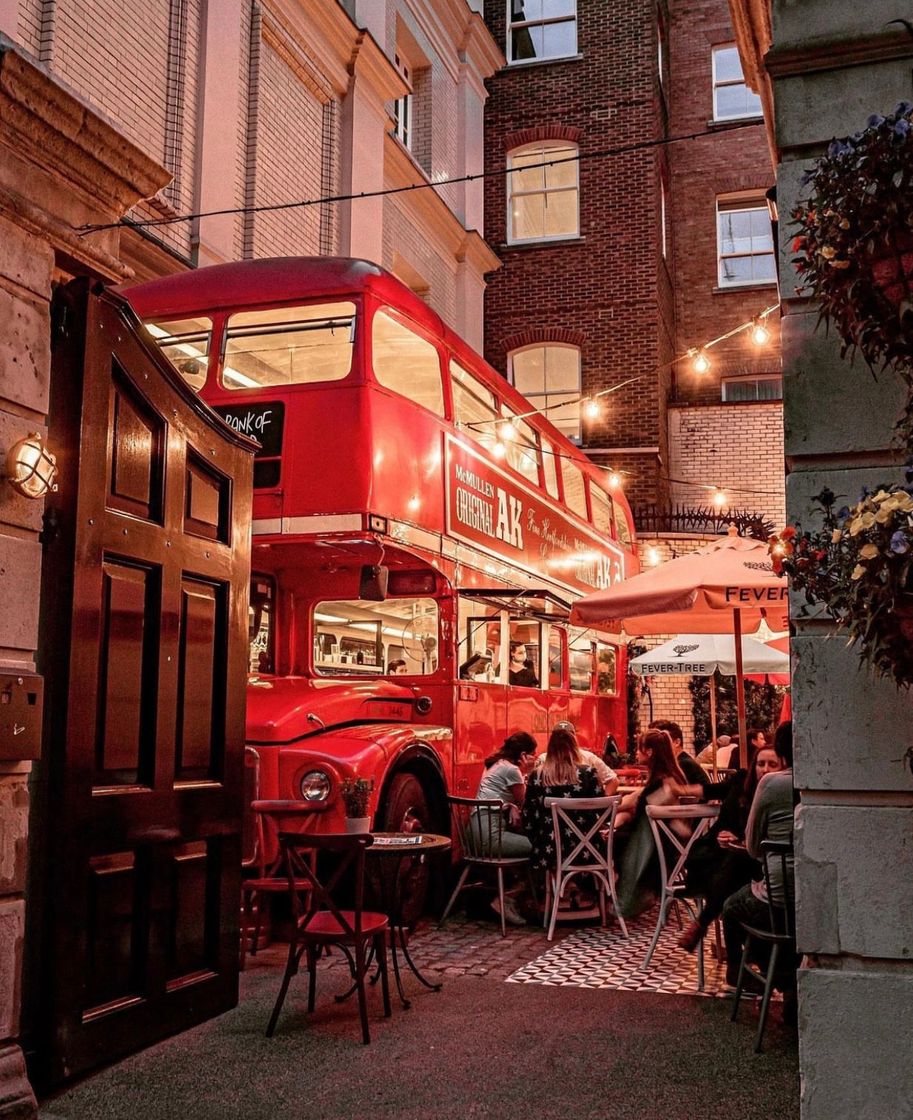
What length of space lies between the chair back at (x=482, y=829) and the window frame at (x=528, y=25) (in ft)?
53.5

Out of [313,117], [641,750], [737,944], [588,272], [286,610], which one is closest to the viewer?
[737,944]

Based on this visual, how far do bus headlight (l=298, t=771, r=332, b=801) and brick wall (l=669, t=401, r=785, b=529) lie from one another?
13.7 metres

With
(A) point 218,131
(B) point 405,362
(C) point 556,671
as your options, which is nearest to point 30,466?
(B) point 405,362

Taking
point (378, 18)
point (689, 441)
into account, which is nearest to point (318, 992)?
point (378, 18)

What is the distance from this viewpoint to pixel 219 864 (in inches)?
216

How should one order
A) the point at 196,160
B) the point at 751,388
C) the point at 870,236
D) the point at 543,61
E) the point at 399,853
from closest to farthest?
the point at 870,236, the point at 399,853, the point at 196,160, the point at 543,61, the point at 751,388

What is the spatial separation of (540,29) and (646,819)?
57.8ft

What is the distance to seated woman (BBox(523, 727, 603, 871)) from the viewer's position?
8.05 metres

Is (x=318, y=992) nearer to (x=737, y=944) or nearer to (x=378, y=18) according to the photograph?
(x=737, y=944)

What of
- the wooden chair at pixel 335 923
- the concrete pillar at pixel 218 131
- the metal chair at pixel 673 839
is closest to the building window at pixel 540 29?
the concrete pillar at pixel 218 131

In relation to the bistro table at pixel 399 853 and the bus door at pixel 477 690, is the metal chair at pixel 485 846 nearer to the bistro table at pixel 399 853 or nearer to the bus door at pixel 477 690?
the bus door at pixel 477 690

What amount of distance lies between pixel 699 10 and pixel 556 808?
1979 centimetres

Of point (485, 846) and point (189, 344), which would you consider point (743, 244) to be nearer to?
point (189, 344)

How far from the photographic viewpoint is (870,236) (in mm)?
3184
